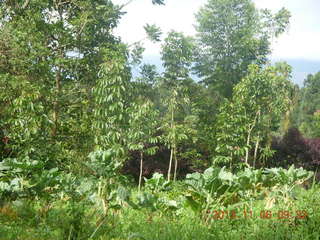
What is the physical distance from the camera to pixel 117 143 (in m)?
7.79

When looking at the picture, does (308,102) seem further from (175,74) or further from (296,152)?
(175,74)

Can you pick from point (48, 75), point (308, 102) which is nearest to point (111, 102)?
point (48, 75)

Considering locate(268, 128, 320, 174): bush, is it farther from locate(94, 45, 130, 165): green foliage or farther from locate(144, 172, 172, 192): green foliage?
locate(144, 172, 172, 192): green foliage

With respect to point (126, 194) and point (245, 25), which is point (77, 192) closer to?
point (126, 194)

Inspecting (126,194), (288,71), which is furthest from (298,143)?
(126,194)

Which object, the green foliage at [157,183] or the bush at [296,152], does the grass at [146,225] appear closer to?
the green foliage at [157,183]

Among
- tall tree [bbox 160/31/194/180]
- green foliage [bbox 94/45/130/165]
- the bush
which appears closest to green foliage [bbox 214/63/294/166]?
the bush

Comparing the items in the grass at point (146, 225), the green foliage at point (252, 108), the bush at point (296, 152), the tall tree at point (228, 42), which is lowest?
the grass at point (146, 225)

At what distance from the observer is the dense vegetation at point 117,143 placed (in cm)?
327

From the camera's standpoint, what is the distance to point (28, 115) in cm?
543
